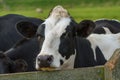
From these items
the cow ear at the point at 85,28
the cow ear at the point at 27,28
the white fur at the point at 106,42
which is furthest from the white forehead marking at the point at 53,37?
the white fur at the point at 106,42

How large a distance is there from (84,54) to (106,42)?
0.92m

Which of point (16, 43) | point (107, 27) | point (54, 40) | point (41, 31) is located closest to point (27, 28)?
point (41, 31)

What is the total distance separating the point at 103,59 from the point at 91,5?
126ft

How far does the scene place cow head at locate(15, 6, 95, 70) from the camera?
6.10m

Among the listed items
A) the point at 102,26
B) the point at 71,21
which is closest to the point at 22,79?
the point at 71,21

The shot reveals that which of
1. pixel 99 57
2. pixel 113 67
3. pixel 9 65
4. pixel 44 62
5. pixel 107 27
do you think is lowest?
pixel 99 57

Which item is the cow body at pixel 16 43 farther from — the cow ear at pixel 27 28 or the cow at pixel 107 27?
the cow at pixel 107 27

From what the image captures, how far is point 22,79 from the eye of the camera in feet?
16.1

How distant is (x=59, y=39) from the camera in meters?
6.52

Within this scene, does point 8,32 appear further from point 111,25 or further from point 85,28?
point 85,28

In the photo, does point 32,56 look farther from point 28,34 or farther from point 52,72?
point 52,72

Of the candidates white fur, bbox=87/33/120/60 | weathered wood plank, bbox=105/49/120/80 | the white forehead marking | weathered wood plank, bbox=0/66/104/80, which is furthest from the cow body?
weathered wood plank, bbox=105/49/120/80

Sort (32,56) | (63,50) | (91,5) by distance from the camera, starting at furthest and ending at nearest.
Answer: (91,5), (32,56), (63,50)

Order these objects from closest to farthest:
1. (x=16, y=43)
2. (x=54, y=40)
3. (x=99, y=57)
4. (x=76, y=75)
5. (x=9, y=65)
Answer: (x=76, y=75)
(x=54, y=40)
(x=9, y=65)
(x=99, y=57)
(x=16, y=43)
